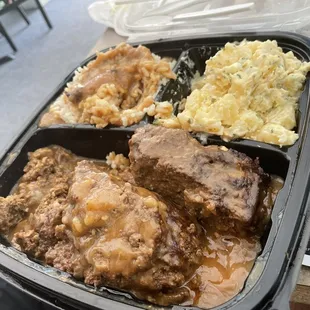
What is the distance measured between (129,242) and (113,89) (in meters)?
1.06

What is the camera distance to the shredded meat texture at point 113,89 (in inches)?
83.5

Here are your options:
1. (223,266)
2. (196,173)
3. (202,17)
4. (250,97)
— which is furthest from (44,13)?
(223,266)

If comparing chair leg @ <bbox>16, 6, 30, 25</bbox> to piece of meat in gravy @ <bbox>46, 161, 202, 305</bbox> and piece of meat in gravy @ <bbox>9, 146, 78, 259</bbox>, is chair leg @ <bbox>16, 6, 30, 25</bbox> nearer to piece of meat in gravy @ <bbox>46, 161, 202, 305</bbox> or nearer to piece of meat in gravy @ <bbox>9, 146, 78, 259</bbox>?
piece of meat in gravy @ <bbox>9, 146, 78, 259</bbox>

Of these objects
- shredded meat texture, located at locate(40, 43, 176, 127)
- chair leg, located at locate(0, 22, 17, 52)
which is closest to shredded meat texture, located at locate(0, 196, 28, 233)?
shredded meat texture, located at locate(40, 43, 176, 127)

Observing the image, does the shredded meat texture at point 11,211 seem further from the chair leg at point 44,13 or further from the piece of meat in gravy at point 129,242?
the chair leg at point 44,13

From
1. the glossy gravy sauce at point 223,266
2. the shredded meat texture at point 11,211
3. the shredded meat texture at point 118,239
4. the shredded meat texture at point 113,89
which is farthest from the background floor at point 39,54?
the glossy gravy sauce at point 223,266

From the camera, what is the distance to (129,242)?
4.71 feet

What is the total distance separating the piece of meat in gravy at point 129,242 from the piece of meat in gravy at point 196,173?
12 centimetres

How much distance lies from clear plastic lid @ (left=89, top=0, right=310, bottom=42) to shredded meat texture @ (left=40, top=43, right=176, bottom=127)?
38 cm

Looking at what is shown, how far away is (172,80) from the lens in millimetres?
2246

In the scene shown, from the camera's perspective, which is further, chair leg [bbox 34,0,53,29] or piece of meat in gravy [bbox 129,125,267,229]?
chair leg [bbox 34,0,53,29]

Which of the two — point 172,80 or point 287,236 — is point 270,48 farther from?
point 287,236

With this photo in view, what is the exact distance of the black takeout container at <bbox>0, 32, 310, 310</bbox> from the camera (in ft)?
4.13

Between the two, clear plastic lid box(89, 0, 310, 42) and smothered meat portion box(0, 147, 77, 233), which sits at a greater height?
clear plastic lid box(89, 0, 310, 42)
